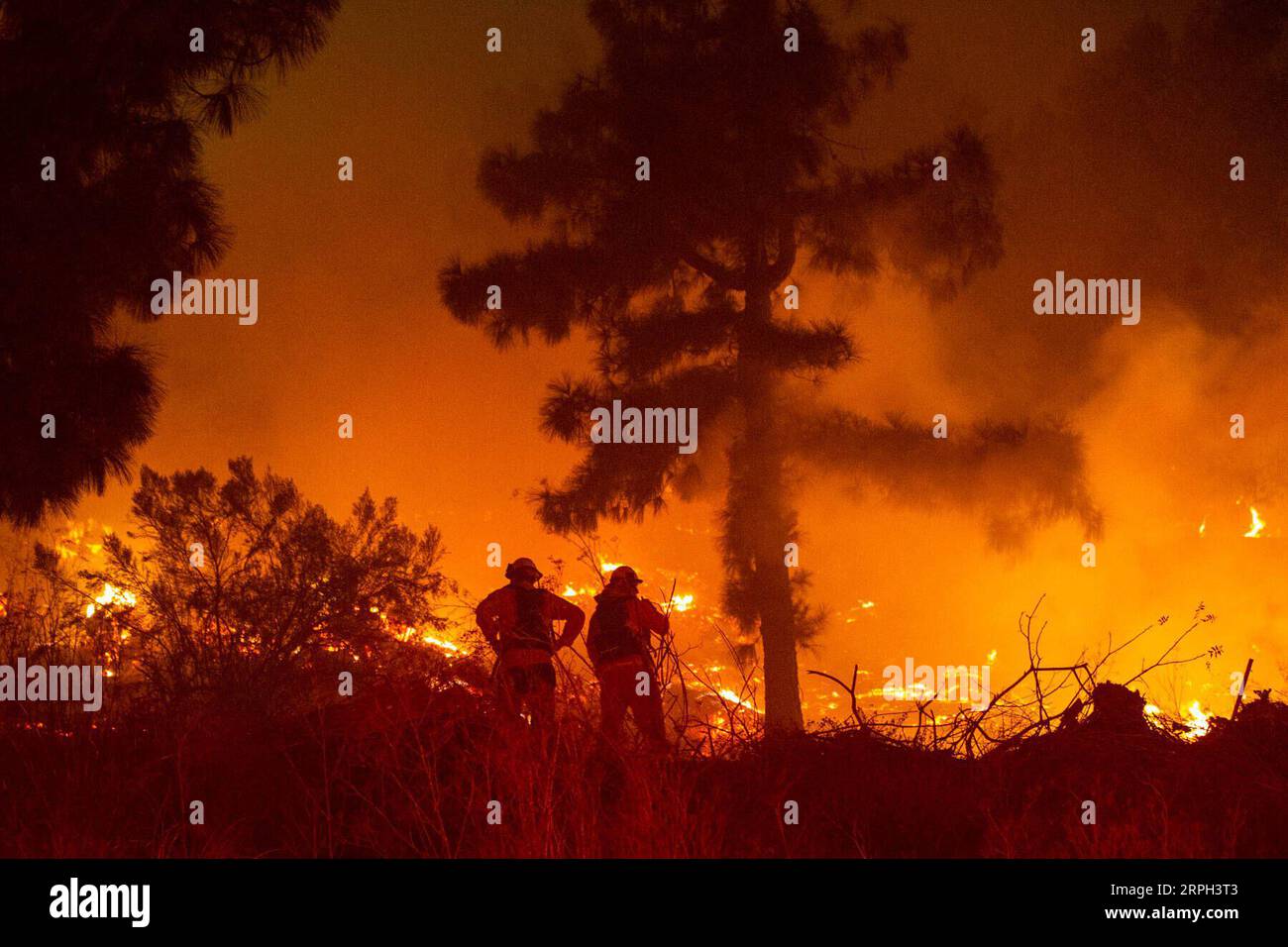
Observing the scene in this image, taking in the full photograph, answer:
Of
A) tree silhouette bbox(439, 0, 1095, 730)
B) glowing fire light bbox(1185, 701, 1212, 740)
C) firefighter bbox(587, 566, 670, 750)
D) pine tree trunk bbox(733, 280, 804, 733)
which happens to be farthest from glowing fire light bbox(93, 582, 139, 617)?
glowing fire light bbox(1185, 701, 1212, 740)

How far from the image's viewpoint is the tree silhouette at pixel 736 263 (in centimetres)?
1288

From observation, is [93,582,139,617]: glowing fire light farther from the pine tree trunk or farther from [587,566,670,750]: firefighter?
the pine tree trunk

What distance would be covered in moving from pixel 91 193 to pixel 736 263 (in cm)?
807

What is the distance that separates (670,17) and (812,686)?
2915cm

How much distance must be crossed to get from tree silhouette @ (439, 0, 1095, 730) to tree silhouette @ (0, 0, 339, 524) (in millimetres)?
5128

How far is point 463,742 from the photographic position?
5.32m

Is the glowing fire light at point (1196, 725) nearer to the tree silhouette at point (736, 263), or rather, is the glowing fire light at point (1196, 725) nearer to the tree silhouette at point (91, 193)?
the tree silhouette at point (736, 263)

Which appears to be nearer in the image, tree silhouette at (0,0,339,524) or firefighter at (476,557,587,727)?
firefighter at (476,557,587,727)

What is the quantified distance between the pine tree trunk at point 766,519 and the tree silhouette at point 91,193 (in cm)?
696

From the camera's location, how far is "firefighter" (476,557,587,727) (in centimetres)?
472

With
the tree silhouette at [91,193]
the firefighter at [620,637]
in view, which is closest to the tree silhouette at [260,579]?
the tree silhouette at [91,193]

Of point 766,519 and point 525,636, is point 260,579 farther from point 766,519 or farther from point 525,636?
point 525,636

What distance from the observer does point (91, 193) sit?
8602 mm

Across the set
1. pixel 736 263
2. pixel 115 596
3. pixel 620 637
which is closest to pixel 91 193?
pixel 115 596
